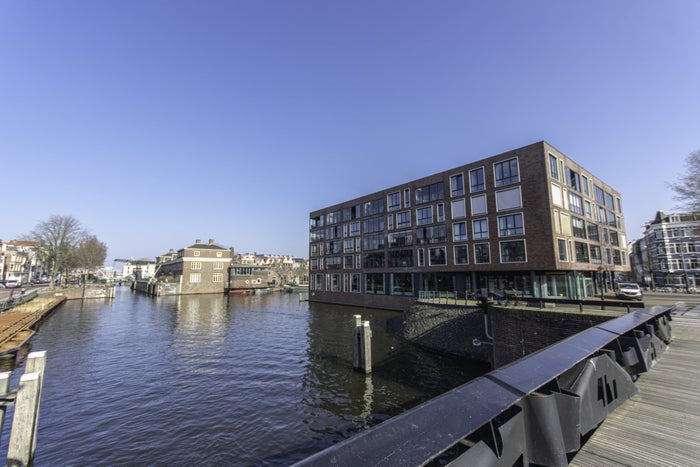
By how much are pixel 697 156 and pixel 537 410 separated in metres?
39.0

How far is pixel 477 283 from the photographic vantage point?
117ft

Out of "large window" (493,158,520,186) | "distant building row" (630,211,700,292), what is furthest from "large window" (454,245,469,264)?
"distant building row" (630,211,700,292)

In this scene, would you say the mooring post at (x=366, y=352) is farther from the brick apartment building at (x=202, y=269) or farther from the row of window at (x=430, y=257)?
the brick apartment building at (x=202, y=269)

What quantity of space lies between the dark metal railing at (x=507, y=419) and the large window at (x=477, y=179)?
34234mm

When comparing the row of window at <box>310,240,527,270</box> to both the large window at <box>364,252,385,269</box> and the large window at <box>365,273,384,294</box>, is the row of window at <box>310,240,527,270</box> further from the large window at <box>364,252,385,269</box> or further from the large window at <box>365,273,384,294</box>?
the large window at <box>365,273,384,294</box>

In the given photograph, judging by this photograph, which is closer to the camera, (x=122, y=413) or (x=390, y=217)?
(x=122, y=413)

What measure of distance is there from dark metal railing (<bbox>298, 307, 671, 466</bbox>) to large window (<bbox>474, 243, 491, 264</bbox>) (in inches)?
1261

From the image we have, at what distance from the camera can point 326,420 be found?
39.9 feet

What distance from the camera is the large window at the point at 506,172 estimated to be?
106 ft

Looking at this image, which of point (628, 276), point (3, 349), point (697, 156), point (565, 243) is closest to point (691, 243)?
point (628, 276)

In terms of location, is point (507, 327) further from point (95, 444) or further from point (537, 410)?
point (95, 444)

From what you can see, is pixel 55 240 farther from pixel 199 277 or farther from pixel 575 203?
pixel 575 203

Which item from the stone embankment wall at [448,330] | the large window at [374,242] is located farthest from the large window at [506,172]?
the large window at [374,242]

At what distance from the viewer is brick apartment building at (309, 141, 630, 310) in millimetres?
30594
